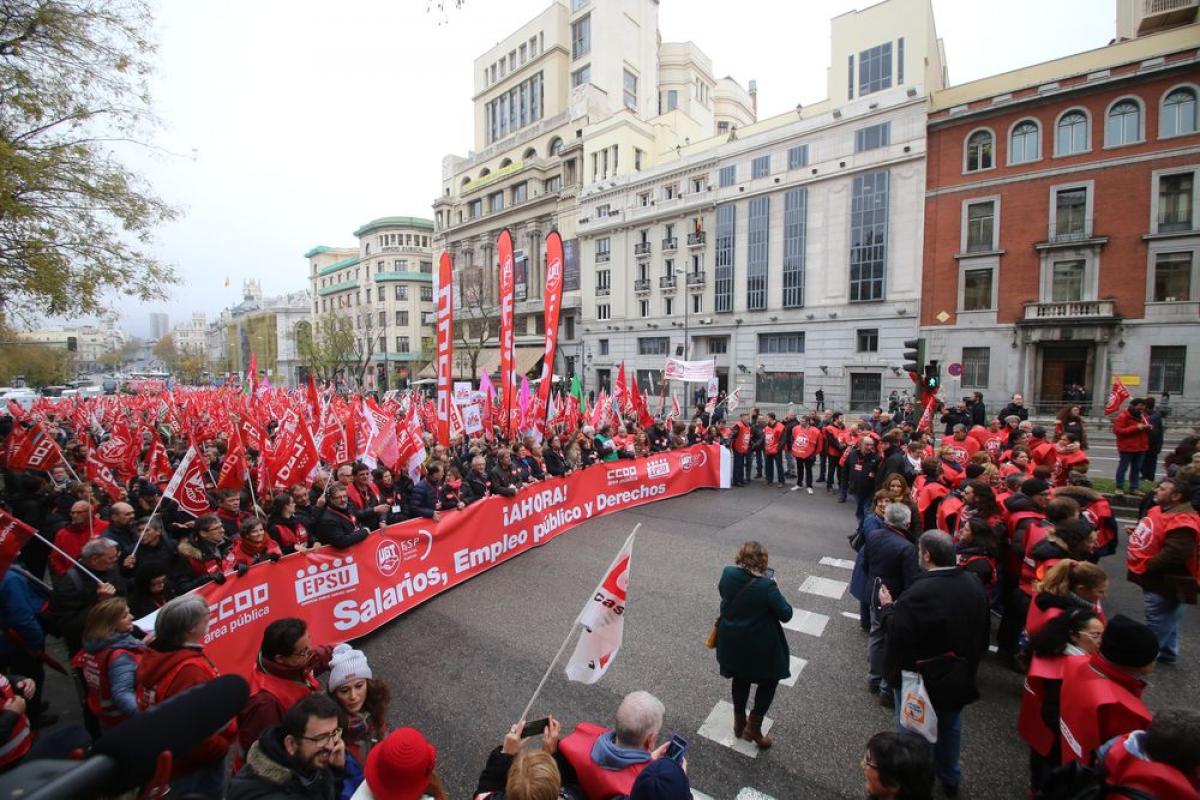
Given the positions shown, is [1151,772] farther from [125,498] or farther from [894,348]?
[894,348]

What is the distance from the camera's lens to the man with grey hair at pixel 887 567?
15.2 ft

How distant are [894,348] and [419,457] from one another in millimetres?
30609

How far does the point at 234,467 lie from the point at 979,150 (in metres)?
37.1

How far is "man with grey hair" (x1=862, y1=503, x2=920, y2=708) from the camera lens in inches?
182

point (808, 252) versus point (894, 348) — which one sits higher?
point (808, 252)

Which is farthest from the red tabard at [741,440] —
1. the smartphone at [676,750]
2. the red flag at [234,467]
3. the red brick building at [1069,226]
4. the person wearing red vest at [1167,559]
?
the red brick building at [1069,226]

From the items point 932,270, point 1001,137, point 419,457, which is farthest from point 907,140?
point 419,457

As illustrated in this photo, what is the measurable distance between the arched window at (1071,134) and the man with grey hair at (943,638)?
34776 millimetres

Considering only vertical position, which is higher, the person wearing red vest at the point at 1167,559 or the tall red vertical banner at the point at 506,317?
the tall red vertical banner at the point at 506,317

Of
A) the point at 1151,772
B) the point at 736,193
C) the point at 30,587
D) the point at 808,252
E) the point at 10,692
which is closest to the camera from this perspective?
the point at 1151,772

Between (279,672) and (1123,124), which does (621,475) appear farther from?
(1123,124)

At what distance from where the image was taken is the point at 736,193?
38.1 m

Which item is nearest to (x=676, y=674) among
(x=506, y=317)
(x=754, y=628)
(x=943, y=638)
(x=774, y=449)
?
(x=754, y=628)

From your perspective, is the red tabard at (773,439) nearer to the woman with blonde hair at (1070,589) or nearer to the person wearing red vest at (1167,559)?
the person wearing red vest at (1167,559)
